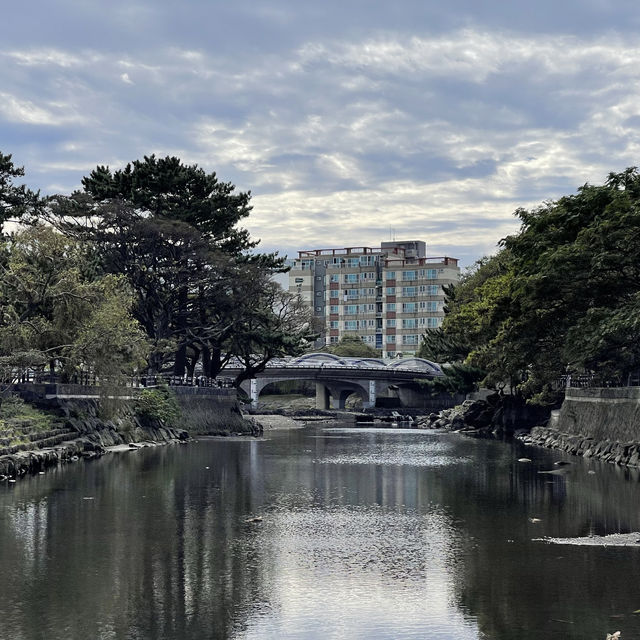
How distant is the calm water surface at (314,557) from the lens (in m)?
19.7

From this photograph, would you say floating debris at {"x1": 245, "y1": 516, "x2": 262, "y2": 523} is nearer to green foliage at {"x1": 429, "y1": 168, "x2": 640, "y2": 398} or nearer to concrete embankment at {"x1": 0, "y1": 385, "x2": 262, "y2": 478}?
concrete embankment at {"x1": 0, "y1": 385, "x2": 262, "y2": 478}

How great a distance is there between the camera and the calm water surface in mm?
19672

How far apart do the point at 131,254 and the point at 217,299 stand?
362 inches

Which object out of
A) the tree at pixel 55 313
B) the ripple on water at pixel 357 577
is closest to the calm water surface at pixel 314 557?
the ripple on water at pixel 357 577

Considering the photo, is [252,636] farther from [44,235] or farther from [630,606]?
[44,235]

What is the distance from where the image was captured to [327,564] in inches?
1008

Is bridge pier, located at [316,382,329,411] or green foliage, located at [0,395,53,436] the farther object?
bridge pier, located at [316,382,329,411]

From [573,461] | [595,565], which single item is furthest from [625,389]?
[595,565]

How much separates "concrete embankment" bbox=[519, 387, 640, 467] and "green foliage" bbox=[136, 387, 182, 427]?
28430mm

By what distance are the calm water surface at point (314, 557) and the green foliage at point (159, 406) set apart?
88.1 ft

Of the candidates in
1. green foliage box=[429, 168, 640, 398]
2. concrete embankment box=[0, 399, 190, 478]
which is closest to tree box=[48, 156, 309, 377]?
concrete embankment box=[0, 399, 190, 478]

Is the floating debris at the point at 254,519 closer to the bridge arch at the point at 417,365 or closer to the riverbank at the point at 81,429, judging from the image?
Answer: the riverbank at the point at 81,429

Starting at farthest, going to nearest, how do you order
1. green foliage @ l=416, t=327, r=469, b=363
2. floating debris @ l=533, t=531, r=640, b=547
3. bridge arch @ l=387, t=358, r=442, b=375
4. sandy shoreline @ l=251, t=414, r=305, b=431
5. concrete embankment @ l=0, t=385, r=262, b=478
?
bridge arch @ l=387, t=358, r=442, b=375
sandy shoreline @ l=251, t=414, r=305, b=431
green foliage @ l=416, t=327, r=469, b=363
concrete embankment @ l=0, t=385, r=262, b=478
floating debris @ l=533, t=531, r=640, b=547

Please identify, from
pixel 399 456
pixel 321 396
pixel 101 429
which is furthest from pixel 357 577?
pixel 321 396
